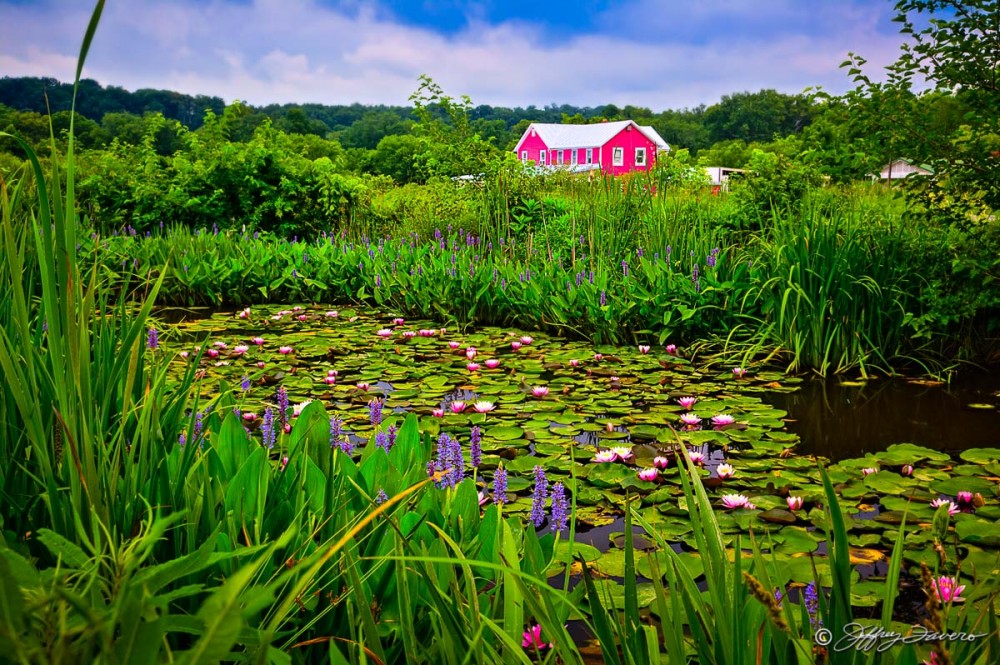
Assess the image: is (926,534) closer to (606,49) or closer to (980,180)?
(980,180)

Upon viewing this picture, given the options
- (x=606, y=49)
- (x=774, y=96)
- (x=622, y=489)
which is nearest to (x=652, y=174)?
(x=622, y=489)

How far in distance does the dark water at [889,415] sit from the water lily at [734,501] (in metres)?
0.68

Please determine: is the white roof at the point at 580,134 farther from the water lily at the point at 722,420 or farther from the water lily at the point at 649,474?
the water lily at the point at 649,474

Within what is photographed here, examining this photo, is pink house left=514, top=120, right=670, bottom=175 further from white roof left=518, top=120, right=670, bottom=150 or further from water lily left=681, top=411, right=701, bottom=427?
water lily left=681, top=411, right=701, bottom=427

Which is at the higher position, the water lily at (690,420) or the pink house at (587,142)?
the pink house at (587,142)

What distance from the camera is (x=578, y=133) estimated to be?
58.1 metres

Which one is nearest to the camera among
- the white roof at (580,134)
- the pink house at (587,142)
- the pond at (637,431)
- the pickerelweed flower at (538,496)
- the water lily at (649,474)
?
the pickerelweed flower at (538,496)

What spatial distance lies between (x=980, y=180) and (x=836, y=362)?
1.13m

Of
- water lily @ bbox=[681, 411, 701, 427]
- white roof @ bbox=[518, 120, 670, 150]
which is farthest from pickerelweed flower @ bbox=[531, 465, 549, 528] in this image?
white roof @ bbox=[518, 120, 670, 150]

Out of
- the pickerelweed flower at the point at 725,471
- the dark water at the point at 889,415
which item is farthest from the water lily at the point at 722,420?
the pickerelweed flower at the point at 725,471

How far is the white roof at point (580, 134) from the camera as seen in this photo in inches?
2152

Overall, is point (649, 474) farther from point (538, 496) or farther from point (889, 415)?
point (889, 415)

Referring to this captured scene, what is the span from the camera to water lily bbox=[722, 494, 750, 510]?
2048 millimetres

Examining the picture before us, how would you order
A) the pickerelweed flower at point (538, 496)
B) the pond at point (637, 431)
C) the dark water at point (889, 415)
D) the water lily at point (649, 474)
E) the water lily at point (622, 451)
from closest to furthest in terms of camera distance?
the pickerelweed flower at point (538, 496) → the pond at point (637, 431) → the water lily at point (649, 474) → the water lily at point (622, 451) → the dark water at point (889, 415)
